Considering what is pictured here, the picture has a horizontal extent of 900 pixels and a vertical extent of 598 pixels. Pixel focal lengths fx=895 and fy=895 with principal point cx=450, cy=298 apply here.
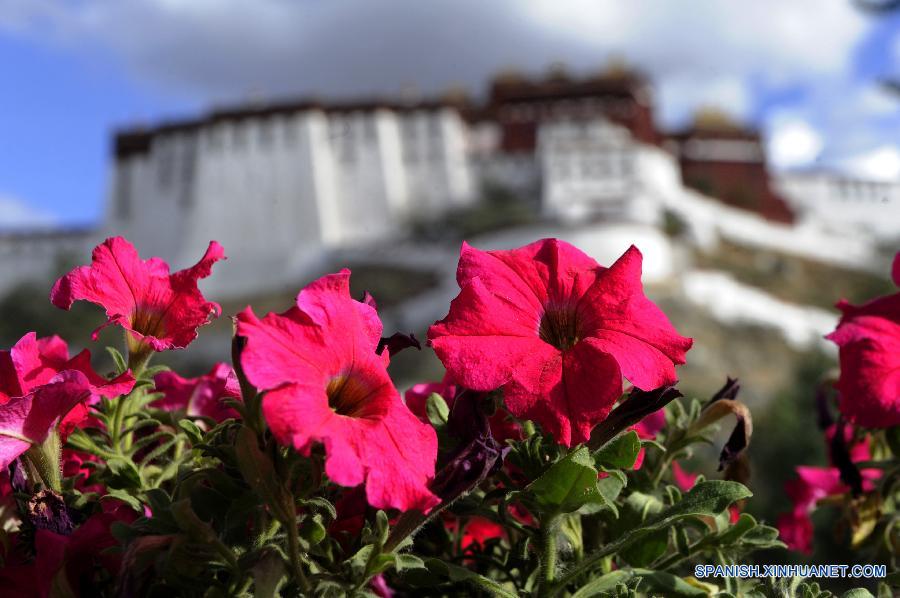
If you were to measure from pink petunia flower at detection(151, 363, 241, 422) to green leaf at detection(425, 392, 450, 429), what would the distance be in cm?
25

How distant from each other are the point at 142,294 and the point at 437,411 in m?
0.30

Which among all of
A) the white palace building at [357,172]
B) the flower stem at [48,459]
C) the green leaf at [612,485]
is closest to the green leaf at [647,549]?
the green leaf at [612,485]

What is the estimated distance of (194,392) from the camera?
3.08 feet

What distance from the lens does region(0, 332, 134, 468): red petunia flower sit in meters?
0.68

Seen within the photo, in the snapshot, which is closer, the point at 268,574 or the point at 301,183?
the point at 268,574

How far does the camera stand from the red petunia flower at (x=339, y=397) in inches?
21.9

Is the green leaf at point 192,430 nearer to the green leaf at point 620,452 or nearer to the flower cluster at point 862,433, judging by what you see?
the green leaf at point 620,452

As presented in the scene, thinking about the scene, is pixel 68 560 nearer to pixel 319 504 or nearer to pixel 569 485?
pixel 319 504

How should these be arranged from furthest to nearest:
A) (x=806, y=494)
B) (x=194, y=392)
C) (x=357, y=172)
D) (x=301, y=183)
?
1. (x=357, y=172)
2. (x=301, y=183)
3. (x=806, y=494)
4. (x=194, y=392)

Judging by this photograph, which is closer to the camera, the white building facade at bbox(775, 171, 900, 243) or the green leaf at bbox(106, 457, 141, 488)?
the green leaf at bbox(106, 457, 141, 488)

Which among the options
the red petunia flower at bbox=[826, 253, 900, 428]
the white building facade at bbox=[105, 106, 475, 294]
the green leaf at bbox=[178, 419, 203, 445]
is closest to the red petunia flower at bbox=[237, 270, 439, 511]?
the green leaf at bbox=[178, 419, 203, 445]

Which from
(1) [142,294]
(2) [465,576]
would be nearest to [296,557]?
(2) [465,576]

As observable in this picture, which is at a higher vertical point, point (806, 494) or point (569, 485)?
point (569, 485)

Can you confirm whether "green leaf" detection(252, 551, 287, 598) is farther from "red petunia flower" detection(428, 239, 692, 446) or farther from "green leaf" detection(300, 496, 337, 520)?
"red petunia flower" detection(428, 239, 692, 446)
